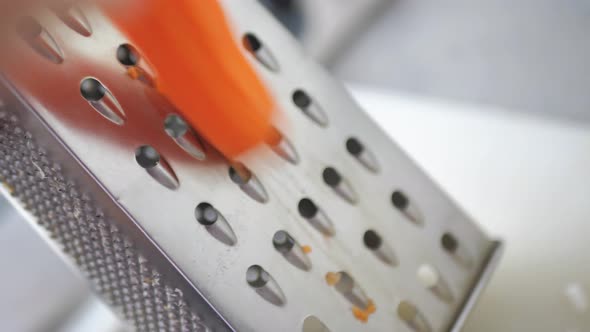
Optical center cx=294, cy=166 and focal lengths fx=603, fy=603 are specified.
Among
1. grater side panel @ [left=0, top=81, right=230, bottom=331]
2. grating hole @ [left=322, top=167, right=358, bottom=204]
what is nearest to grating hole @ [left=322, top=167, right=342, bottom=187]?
grating hole @ [left=322, top=167, right=358, bottom=204]

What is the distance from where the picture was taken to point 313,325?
1.01 ft

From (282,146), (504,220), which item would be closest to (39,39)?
(282,146)

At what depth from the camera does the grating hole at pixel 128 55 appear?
27 cm

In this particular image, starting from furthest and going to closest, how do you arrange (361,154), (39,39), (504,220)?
(504,220) → (361,154) → (39,39)

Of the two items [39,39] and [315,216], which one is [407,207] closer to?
[315,216]

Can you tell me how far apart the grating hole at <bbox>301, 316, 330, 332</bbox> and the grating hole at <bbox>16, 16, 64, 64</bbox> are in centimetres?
17

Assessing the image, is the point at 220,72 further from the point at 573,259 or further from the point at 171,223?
the point at 573,259

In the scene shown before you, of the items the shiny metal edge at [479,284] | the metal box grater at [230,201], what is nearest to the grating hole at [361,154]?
the metal box grater at [230,201]

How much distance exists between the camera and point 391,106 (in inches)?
23.0

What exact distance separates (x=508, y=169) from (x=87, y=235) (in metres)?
0.35

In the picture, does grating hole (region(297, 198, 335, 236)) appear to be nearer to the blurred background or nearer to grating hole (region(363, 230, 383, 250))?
grating hole (region(363, 230, 383, 250))

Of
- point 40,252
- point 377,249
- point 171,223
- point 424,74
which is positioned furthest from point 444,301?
point 424,74

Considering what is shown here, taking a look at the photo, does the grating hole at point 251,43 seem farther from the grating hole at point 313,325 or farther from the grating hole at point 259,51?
the grating hole at point 313,325

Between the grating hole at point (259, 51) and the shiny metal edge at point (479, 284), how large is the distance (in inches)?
7.4
